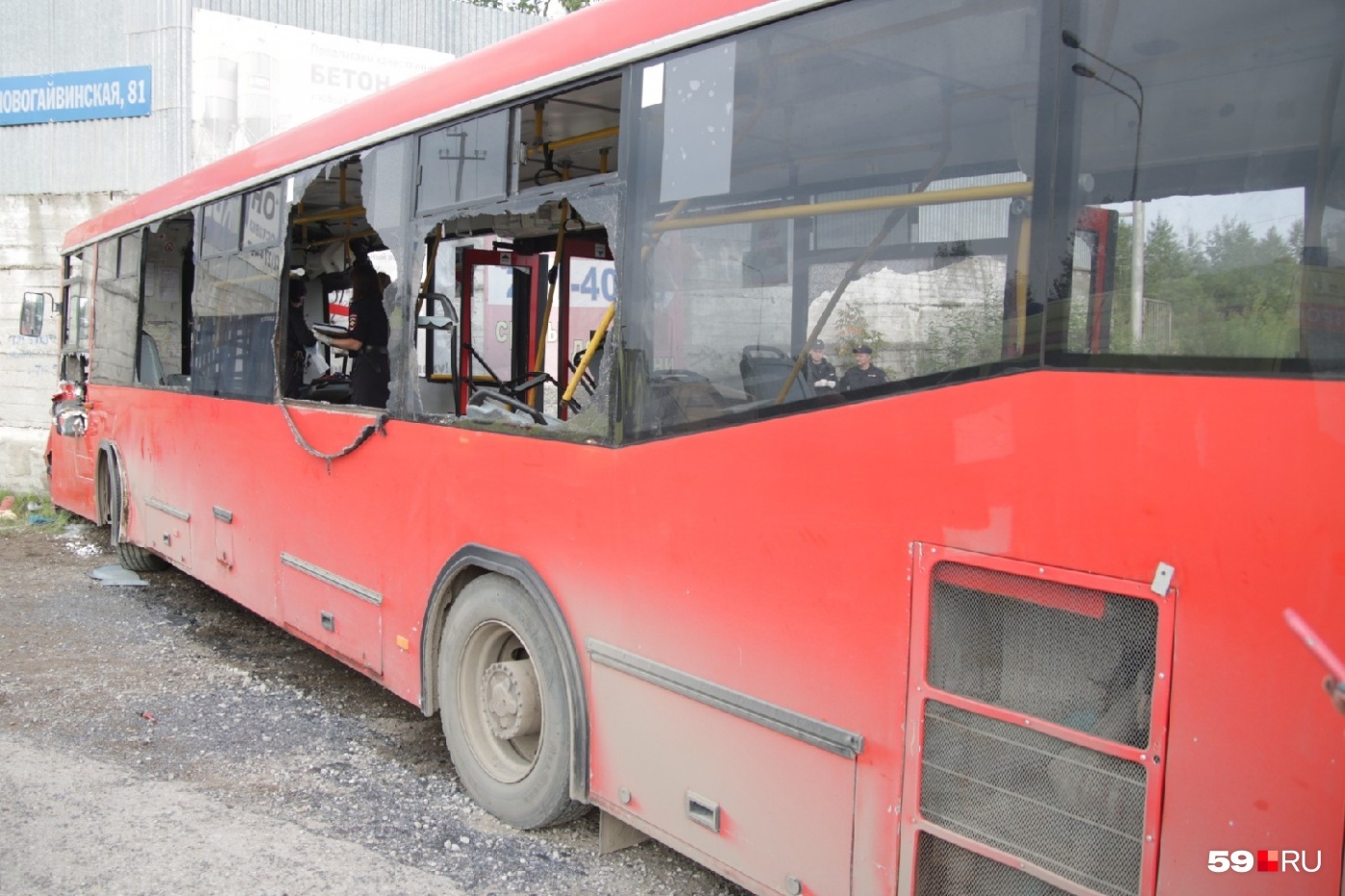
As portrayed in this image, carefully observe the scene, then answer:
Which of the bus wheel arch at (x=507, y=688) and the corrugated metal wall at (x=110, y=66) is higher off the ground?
the corrugated metal wall at (x=110, y=66)

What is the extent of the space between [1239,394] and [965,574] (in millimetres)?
688

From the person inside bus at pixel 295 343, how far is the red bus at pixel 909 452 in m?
1.58

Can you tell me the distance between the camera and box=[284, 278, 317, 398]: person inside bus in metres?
5.75

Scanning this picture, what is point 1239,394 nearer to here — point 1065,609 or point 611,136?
point 1065,609

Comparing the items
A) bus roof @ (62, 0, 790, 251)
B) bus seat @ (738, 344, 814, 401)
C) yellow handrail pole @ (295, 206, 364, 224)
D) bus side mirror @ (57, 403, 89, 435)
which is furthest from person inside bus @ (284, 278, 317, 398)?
bus side mirror @ (57, 403, 89, 435)

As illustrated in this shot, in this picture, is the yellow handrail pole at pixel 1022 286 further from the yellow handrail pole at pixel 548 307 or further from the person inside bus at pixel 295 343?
the person inside bus at pixel 295 343

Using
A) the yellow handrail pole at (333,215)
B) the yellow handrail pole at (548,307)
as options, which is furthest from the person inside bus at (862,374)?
the yellow handrail pole at (333,215)

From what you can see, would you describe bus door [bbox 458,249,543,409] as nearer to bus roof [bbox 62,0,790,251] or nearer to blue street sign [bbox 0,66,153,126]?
bus roof [bbox 62,0,790,251]

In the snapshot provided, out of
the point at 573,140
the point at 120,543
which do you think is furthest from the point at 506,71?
the point at 120,543

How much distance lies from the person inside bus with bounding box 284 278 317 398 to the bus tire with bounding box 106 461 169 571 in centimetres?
270

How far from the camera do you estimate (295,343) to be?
19.9 feet

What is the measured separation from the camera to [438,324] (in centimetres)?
483

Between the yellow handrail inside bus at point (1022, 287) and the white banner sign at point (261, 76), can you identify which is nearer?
the yellow handrail inside bus at point (1022, 287)

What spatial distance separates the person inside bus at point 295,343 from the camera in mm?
5754
